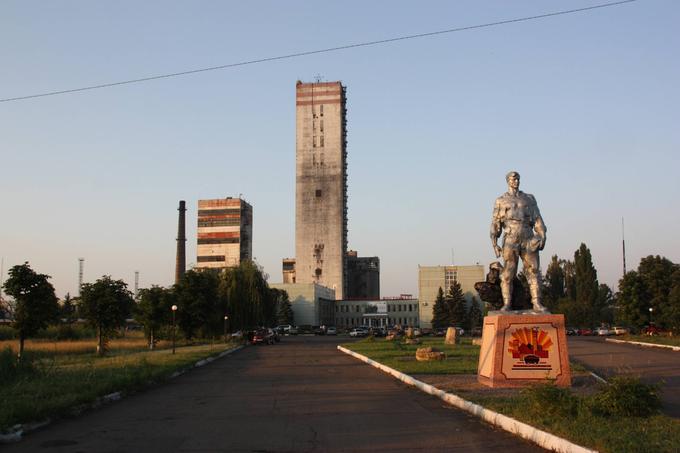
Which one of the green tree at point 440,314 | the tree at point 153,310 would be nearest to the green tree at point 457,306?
the green tree at point 440,314

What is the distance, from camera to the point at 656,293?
61.7 meters

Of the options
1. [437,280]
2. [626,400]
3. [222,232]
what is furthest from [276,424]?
[222,232]

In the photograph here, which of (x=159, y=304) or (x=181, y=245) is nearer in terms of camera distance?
(x=159, y=304)

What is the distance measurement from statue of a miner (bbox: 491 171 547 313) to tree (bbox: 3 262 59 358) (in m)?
25.9

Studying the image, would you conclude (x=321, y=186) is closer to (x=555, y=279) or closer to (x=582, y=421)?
(x=555, y=279)

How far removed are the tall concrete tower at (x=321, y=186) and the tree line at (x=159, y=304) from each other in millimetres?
49698

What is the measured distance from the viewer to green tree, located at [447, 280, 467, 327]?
365 feet

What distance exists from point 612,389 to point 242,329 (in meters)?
55.0

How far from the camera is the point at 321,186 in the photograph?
401 feet

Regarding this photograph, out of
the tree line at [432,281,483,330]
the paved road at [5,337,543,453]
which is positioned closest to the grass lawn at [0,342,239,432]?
the paved road at [5,337,543,453]

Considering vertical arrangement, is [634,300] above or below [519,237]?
below

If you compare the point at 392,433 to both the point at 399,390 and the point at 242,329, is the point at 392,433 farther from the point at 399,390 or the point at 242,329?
the point at 242,329

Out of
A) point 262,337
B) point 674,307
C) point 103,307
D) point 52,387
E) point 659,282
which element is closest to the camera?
point 52,387

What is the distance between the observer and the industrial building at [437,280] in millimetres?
124062
